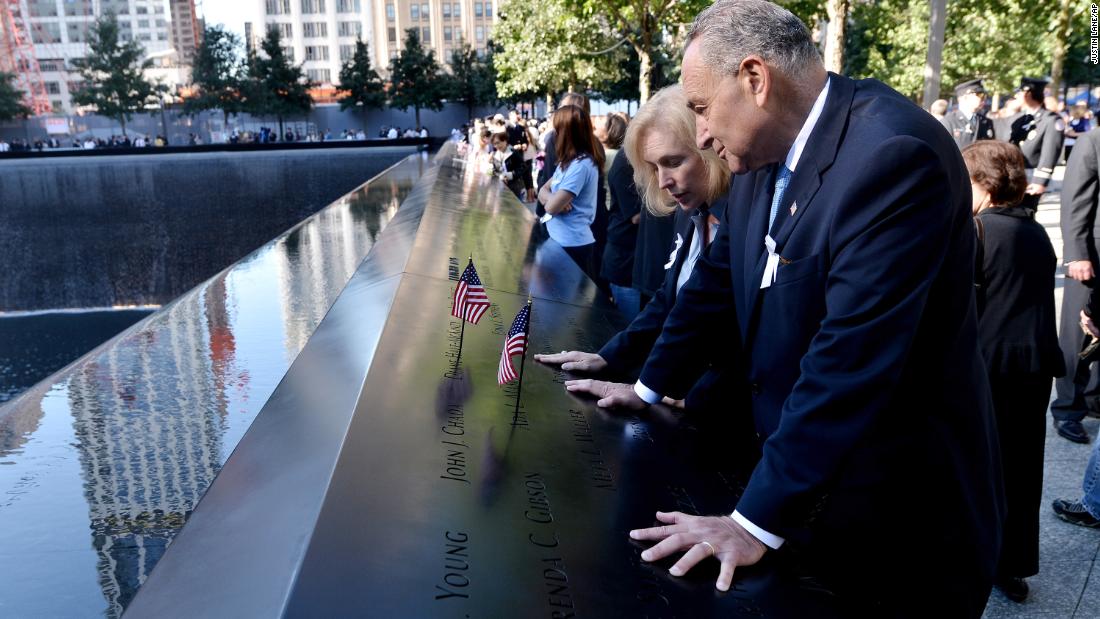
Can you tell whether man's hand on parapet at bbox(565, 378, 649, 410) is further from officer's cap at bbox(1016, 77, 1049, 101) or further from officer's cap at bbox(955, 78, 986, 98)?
officer's cap at bbox(955, 78, 986, 98)

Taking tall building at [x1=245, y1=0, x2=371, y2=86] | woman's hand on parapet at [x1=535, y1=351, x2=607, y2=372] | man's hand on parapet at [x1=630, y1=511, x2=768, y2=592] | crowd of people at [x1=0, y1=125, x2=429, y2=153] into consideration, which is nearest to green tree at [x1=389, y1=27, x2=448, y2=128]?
crowd of people at [x1=0, y1=125, x2=429, y2=153]

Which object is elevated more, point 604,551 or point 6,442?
point 604,551

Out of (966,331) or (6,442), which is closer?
(966,331)

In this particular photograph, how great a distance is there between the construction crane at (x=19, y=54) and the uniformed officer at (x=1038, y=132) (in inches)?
2988

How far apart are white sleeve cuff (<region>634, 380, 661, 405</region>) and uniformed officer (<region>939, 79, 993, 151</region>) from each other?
28.7 feet

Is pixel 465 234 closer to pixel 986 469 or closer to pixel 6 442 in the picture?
pixel 6 442

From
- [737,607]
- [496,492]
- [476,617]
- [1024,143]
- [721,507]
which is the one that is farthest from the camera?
[1024,143]

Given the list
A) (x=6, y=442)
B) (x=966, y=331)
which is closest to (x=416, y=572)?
(x=966, y=331)

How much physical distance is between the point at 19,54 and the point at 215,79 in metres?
32.6

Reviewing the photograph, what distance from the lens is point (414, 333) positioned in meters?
2.79

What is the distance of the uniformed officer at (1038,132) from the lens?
8727 mm

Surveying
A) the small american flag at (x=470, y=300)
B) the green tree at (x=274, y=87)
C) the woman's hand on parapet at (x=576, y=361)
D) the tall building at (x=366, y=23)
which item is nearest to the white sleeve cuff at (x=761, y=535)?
the woman's hand on parapet at (x=576, y=361)

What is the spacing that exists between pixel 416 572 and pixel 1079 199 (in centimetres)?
479

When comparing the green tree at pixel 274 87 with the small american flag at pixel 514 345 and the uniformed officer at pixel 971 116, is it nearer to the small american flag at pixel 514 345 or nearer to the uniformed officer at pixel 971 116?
the uniformed officer at pixel 971 116
